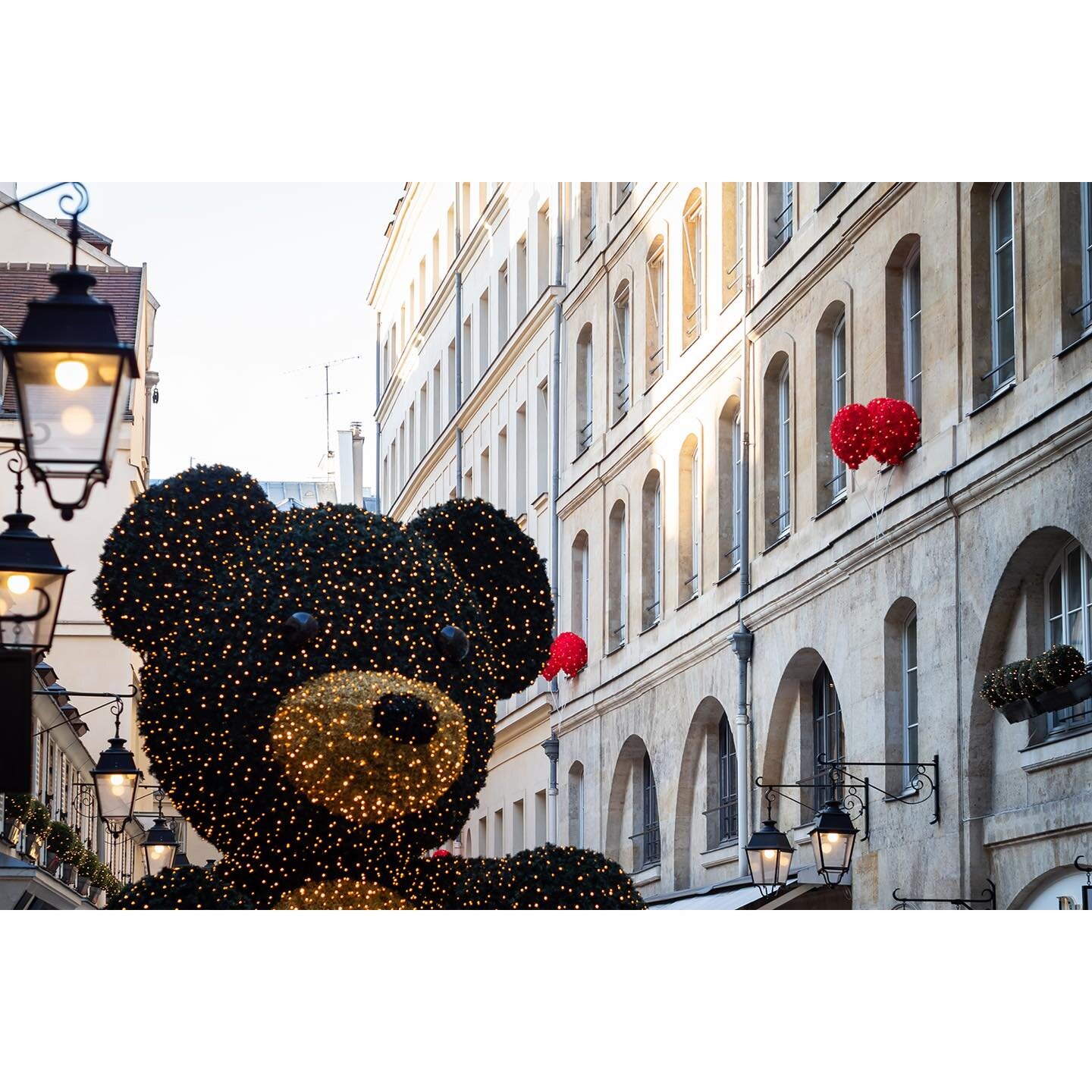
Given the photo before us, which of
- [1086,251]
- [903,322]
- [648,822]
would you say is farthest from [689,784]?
[1086,251]

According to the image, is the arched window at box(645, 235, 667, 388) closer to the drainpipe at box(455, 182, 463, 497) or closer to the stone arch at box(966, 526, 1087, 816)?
the drainpipe at box(455, 182, 463, 497)

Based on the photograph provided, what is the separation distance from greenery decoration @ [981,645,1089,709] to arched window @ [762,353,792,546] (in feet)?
23.0

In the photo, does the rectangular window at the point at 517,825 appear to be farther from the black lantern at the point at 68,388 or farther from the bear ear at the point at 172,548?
the black lantern at the point at 68,388

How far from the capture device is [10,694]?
30.1ft

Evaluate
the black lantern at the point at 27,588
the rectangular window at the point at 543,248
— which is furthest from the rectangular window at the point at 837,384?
the black lantern at the point at 27,588

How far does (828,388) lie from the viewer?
2127 centimetres

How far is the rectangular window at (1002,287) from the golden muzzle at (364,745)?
7.96 meters

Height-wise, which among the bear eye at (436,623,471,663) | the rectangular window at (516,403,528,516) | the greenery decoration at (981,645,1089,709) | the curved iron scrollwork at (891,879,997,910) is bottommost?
the curved iron scrollwork at (891,879,997,910)

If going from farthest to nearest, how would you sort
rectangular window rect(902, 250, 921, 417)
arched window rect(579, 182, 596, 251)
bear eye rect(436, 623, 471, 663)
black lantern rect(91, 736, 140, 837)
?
arched window rect(579, 182, 596, 251), rectangular window rect(902, 250, 921, 417), black lantern rect(91, 736, 140, 837), bear eye rect(436, 623, 471, 663)

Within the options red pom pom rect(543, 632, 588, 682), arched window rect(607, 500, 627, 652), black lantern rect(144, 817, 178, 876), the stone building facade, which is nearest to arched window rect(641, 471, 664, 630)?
the stone building facade

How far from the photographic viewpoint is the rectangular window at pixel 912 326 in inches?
752

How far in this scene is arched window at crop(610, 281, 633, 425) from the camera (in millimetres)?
28672

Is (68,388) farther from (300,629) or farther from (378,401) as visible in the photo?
(378,401)
